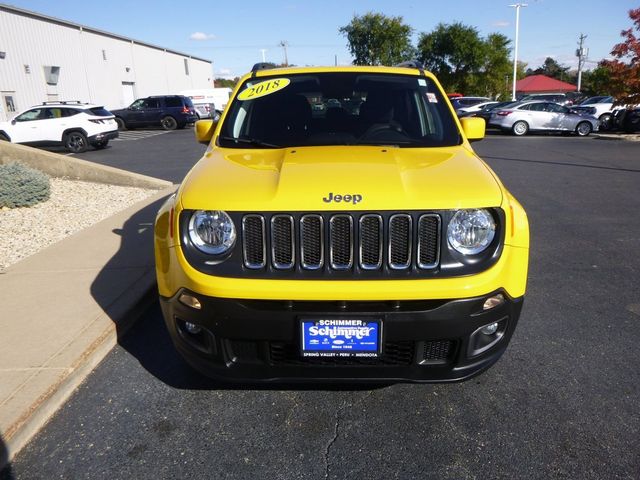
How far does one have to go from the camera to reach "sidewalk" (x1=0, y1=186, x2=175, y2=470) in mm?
2857

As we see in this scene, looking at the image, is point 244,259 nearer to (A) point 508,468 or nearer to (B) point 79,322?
(A) point 508,468

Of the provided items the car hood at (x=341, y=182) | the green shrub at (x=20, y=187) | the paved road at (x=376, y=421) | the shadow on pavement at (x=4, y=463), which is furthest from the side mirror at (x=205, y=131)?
the green shrub at (x=20, y=187)

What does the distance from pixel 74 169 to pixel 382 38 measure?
141ft

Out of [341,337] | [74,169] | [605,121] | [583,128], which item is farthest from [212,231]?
[605,121]

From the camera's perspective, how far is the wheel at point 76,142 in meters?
17.6

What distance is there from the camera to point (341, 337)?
95.0 inches

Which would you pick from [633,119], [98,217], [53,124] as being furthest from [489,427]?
[633,119]

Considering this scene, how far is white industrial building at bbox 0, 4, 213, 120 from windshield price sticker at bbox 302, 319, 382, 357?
26.0m

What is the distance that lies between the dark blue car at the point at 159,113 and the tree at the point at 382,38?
972 inches

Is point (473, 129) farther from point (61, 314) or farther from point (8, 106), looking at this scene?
point (8, 106)

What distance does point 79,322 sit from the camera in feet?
12.4

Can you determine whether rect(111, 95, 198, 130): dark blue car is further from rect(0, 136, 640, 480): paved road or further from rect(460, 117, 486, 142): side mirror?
rect(460, 117, 486, 142): side mirror

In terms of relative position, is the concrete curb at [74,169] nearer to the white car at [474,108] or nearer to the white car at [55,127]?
the white car at [55,127]

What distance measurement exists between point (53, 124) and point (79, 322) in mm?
16017
